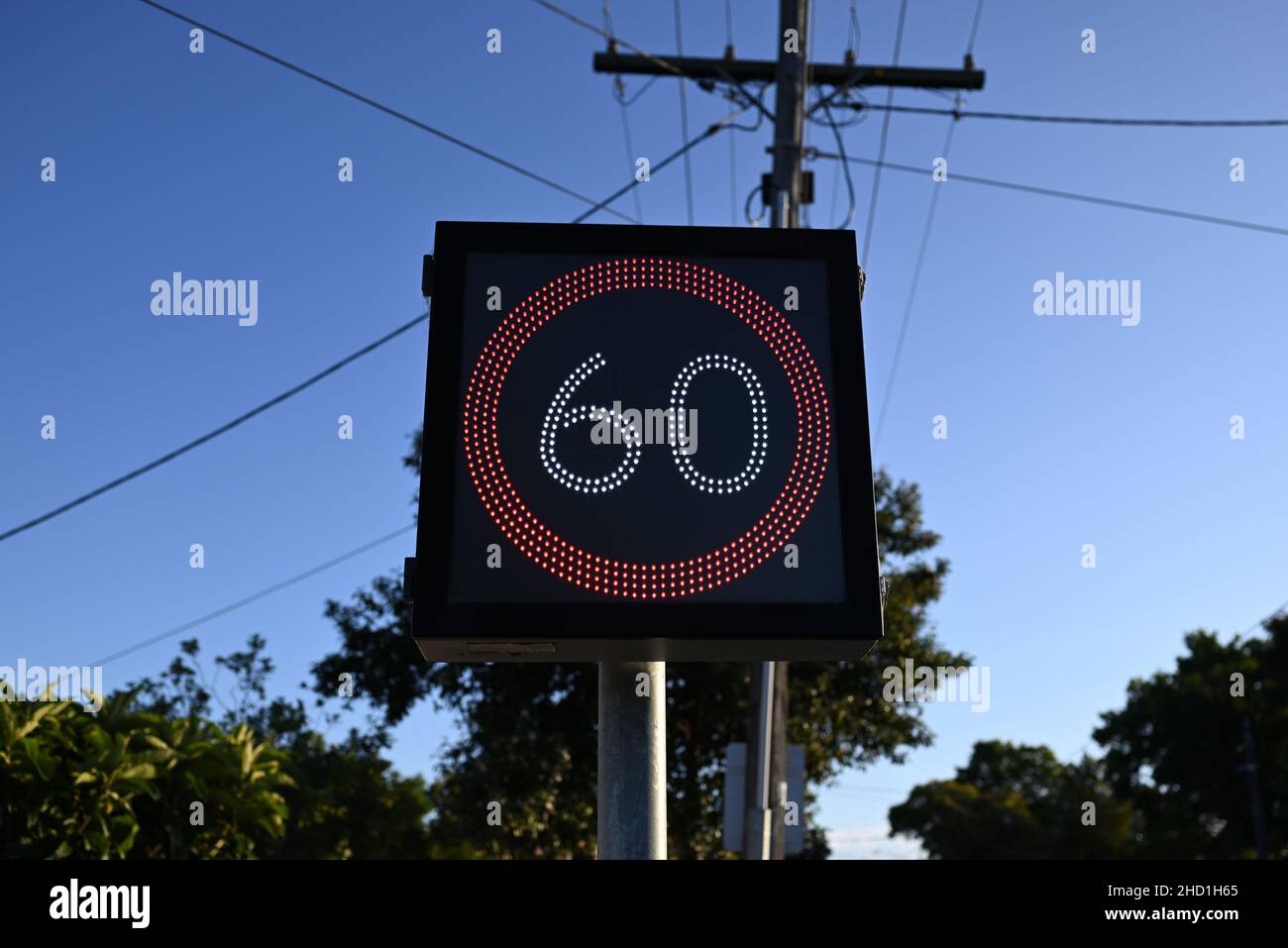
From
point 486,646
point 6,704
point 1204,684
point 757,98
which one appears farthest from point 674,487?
point 1204,684

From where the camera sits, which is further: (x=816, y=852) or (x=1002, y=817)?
(x=1002, y=817)

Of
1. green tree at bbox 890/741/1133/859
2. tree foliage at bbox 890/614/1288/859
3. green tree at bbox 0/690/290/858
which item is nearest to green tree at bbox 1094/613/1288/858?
tree foliage at bbox 890/614/1288/859

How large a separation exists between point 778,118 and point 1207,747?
4031cm

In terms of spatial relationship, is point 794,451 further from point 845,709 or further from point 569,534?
point 845,709

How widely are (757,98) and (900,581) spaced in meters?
8.72

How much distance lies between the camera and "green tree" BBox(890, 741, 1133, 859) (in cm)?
5962

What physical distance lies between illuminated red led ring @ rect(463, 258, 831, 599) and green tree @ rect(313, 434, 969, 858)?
15520 mm

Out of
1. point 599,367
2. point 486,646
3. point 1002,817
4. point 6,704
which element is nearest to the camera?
point 486,646

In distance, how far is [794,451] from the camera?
2.56 metres

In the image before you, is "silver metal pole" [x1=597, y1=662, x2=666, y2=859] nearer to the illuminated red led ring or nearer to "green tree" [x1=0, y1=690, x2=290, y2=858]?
the illuminated red led ring

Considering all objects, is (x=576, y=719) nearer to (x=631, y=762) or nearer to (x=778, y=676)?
(x=778, y=676)

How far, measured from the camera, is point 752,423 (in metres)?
2.57

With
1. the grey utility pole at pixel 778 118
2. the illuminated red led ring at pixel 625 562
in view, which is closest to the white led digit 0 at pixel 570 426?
the illuminated red led ring at pixel 625 562

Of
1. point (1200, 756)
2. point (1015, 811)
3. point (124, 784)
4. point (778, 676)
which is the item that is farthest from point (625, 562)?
point (1015, 811)
